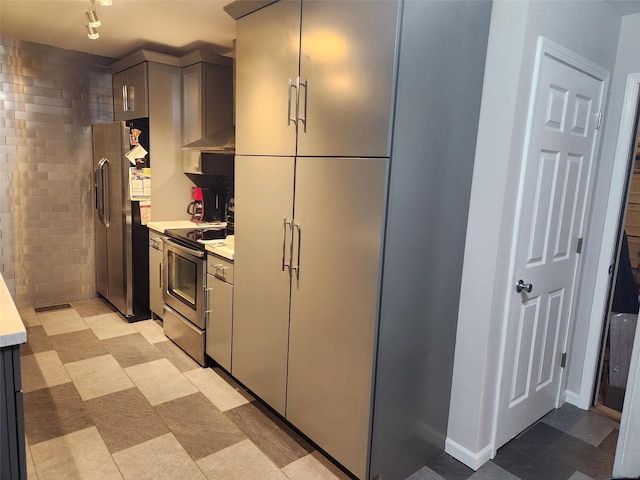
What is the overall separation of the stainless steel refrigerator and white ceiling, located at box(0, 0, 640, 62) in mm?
657

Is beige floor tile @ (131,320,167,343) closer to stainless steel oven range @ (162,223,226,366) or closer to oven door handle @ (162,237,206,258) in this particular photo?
stainless steel oven range @ (162,223,226,366)

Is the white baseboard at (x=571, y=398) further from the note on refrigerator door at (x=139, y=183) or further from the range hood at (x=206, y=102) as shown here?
the note on refrigerator door at (x=139, y=183)

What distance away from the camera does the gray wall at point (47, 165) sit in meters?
3.77

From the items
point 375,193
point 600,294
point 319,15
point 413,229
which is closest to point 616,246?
point 600,294

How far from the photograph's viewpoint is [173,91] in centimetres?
371

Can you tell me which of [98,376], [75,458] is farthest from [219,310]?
[75,458]

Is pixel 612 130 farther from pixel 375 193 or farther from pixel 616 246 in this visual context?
pixel 375 193

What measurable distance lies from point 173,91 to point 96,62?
1.00 m

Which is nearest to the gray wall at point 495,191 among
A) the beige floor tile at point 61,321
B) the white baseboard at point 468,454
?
the white baseboard at point 468,454

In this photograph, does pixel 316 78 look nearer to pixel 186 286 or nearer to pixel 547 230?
pixel 547 230

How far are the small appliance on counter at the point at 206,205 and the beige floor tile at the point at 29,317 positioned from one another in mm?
1572

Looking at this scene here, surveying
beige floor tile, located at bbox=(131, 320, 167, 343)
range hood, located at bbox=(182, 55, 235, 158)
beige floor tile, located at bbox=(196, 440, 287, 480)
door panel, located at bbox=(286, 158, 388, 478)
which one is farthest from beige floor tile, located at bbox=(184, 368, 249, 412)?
range hood, located at bbox=(182, 55, 235, 158)

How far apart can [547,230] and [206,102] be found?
273 centimetres

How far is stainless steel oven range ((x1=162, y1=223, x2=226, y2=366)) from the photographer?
3.03 meters
